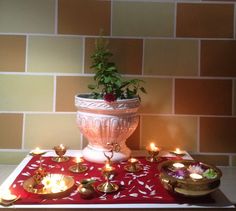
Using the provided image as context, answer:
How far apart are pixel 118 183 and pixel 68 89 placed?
0.39m

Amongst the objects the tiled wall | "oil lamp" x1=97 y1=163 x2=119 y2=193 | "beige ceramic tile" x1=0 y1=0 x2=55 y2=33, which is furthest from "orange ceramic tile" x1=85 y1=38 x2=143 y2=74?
"oil lamp" x1=97 y1=163 x2=119 y2=193

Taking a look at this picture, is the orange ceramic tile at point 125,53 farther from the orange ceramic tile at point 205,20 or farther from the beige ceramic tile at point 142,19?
the orange ceramic tile at point 205,20

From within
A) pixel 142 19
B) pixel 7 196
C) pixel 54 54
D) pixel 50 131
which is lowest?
pixel 7 196

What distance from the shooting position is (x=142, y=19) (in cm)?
98

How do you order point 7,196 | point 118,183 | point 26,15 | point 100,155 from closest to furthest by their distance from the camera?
point 7,196 → point 118,183 → point 100,155 → point 26,15

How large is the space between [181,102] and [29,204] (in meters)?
0.59

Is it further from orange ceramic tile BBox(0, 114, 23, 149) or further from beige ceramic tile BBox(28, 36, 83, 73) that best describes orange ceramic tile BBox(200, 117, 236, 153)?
orange ceramic tile BBox(0, 114, 23, 149)

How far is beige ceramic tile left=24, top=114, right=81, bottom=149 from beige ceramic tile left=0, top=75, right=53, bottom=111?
0.12ft

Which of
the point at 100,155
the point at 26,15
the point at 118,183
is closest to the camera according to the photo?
the point at 118,183

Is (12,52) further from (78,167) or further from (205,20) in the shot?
(205,20)

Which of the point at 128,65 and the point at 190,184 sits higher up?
the point at 128,65

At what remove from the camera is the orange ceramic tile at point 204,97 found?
100cm

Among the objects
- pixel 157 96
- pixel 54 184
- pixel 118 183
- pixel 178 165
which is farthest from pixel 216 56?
pixel 54 184

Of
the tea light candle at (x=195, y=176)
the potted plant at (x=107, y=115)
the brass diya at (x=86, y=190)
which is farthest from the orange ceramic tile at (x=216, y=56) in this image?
the brass diya at (x=86, y=190)
